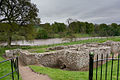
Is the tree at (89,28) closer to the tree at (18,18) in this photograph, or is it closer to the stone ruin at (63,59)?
the tree at (18,18)

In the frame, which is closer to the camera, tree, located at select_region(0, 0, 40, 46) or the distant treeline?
tree, located at select_region(0, 0, 40, 46)

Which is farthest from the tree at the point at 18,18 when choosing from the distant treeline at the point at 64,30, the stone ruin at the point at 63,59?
the distant treeline at the point at 64,30

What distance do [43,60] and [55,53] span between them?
1.34 meters

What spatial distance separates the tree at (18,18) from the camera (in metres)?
14.9

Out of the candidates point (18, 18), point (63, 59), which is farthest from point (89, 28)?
point (63, 59)

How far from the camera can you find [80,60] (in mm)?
7684

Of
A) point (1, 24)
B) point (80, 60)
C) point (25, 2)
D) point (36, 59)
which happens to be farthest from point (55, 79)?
point (25, 2)

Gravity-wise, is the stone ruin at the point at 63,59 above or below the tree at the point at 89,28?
below

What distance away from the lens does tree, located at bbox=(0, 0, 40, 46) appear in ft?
48.9

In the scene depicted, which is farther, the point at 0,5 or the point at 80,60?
the point at 0,5

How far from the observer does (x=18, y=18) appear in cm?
1616

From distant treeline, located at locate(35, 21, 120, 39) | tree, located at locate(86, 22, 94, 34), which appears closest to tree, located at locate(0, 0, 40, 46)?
distant treeline, located at locate(35, 21, 120, 39)

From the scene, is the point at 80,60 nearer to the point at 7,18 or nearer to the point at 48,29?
the point at 7,18

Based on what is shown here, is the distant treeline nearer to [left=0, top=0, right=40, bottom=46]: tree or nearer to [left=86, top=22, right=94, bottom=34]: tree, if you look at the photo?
[left=86, top=22, right=94, bottom=34]: tree
